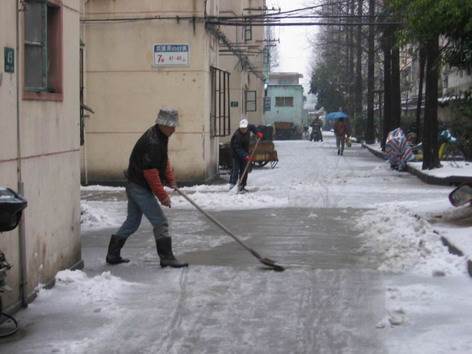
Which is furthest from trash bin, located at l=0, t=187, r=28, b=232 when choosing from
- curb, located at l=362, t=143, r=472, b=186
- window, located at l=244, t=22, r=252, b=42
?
window, located at l=244, t=22, r=252, b=42

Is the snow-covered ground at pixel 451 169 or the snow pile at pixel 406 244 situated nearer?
the snow pile at pixel 406 244

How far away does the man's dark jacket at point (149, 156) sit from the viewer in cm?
868

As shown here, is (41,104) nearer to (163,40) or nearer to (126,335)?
(126,335)

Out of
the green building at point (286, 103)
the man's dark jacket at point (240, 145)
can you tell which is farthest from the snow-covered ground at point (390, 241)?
the green building at point (286, 103)

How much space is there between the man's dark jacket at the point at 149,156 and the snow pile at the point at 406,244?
2.68 m

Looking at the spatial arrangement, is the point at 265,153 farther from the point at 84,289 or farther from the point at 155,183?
the point at 84,289

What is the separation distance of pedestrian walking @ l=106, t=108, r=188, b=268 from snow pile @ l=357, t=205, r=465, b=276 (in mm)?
2460

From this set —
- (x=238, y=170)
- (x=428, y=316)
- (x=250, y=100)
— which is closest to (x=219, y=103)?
(x=238, y=170)

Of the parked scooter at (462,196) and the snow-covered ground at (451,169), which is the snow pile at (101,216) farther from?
the snow-covered ground at (451,169)

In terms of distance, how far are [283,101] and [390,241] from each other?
52.9m

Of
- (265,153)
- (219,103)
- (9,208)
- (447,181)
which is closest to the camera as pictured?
(9,208)

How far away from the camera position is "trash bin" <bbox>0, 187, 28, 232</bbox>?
5.80 m

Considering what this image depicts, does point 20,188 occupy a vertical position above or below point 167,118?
below

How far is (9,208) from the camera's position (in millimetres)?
5824
